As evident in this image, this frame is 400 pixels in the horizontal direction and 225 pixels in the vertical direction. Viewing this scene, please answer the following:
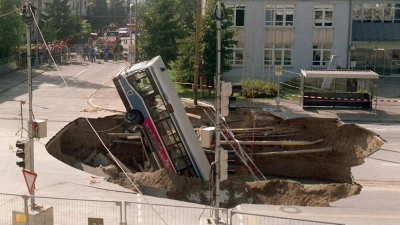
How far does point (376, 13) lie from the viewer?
4338 cm

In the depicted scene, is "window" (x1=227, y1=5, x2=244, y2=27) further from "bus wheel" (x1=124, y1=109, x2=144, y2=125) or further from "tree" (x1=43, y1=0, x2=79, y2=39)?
"tree" (x1=43, y1=0, x2=79, y2=39)

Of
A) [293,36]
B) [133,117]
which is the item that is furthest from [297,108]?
[133,117]

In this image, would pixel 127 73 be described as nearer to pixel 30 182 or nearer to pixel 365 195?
pixel 30 182

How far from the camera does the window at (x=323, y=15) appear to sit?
40688 millimetres

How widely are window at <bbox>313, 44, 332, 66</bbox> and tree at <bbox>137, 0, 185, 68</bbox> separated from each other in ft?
36.5

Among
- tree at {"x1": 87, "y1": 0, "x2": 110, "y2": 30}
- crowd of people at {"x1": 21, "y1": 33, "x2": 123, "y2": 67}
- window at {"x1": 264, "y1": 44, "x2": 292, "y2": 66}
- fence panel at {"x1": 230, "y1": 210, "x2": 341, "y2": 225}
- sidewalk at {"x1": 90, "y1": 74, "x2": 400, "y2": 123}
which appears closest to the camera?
fence panel at {"x1": 230, "y1": 210, "x2": 341, "y2": 225}

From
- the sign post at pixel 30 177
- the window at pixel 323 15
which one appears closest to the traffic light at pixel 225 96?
the sign post at pixel 30 177

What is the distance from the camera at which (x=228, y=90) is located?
1227 cm

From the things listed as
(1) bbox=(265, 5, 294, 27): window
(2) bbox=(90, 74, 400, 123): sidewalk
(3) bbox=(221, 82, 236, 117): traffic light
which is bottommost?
(2) bbox=(90, 74, 400, 123): sidewalk

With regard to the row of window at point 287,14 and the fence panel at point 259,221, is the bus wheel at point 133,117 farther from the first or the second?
the row of window at point 287,14

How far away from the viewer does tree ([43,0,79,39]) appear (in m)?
59.1

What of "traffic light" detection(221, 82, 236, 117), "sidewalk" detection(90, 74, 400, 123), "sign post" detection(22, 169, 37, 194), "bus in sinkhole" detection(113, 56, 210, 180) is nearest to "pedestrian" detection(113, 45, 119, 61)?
"sidewalk" detection(90, 74, 400, 123)

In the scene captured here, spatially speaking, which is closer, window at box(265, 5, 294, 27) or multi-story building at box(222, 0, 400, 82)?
multi-story building at box(222, 0, 400, 82)

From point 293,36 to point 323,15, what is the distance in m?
2.51
